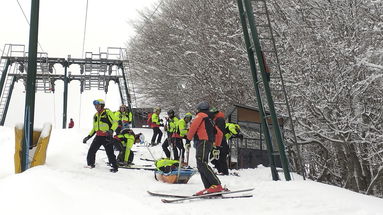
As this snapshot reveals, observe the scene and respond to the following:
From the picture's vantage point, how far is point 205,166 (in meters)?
7.61

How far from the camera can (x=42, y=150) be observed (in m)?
9.40

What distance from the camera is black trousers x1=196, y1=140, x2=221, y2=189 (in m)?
7.50

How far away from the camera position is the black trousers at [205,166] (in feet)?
24.6

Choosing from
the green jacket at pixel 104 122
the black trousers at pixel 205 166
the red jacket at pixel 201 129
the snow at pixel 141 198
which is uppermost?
the green jacket at pixel 104 122

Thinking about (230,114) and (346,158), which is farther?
(230,114)

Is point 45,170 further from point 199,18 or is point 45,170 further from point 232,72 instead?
point 199,18

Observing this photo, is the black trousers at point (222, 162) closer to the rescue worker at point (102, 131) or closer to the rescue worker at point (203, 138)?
the rescue worker at point (102, 131)

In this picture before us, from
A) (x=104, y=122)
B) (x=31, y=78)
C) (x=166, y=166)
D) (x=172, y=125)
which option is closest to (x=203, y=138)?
(x=166, y=166)

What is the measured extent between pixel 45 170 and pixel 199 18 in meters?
18.6

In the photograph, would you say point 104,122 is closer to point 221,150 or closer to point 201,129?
point 221,150

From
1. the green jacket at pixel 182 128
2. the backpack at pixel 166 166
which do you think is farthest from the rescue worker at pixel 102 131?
the green jacket at pixel 182 128

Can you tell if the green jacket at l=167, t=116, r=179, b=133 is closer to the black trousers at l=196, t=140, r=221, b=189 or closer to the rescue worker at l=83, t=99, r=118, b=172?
the rescue worker at l=83, t=99, r=118, b=172

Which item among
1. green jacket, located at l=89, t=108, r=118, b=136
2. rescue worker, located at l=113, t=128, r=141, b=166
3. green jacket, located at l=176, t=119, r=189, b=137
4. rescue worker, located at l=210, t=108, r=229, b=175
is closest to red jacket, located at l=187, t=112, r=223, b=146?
rescue worker, located at l=210, t=108, r=229, b=175

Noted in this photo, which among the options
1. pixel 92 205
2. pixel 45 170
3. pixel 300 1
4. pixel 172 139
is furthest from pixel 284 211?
pixel 300 1
